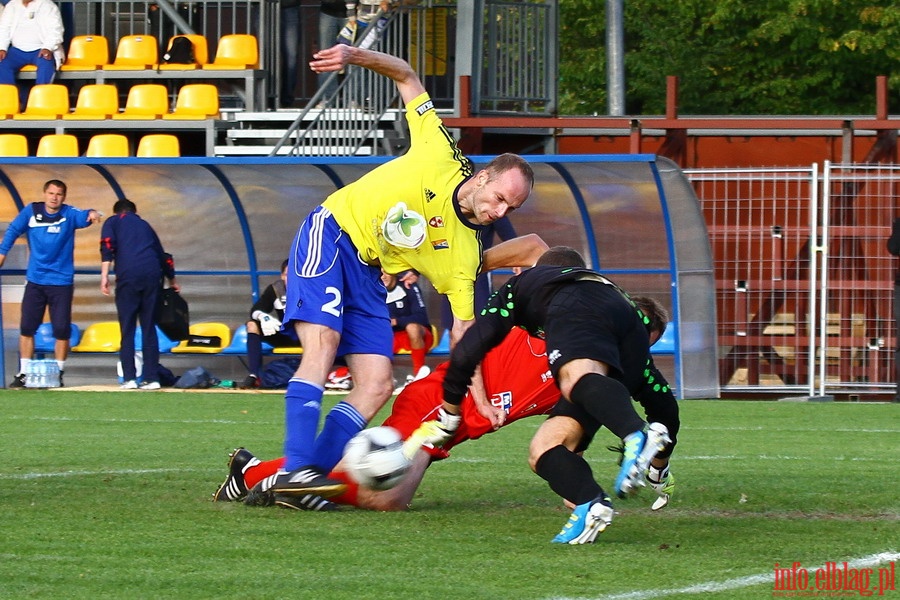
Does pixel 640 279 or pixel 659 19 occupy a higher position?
pixel 659 19

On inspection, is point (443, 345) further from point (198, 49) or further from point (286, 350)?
point (198, 49)

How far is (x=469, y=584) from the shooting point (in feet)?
14.3

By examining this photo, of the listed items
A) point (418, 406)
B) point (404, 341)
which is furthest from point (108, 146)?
point (418, 406)

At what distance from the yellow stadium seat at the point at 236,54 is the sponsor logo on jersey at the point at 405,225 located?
1458 cm

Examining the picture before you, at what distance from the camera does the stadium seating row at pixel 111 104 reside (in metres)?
19.1

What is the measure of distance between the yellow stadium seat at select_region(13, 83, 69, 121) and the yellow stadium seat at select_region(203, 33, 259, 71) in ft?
6.62

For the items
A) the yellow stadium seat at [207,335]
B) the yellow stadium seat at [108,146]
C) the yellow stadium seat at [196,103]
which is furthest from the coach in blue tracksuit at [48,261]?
the yellow stadium seat at [196,103]

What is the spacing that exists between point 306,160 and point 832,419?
5497mm

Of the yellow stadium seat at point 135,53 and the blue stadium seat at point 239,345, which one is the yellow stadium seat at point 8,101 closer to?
the yellow stadium seat at point 135,53

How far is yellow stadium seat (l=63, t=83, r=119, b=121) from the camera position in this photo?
62.8 feet

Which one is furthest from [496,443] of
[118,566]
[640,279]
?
[640,279]

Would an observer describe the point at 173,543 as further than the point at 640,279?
No

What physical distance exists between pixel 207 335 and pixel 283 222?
1563mm

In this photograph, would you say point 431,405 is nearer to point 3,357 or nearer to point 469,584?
point 469,584
